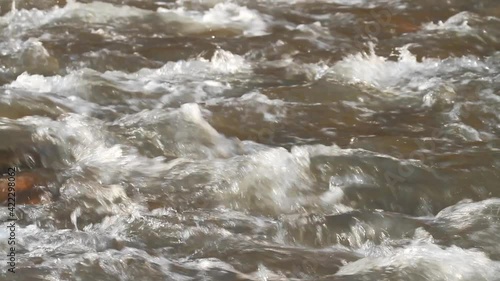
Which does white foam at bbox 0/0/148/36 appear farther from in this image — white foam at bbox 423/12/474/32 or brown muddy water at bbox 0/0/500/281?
white foam at bbox 423/12/474/32

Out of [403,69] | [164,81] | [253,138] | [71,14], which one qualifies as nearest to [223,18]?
[71,14]

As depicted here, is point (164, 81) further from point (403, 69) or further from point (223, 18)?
point (403, 69)

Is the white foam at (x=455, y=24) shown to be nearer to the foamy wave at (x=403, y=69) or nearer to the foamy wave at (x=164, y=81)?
the foamy wave at (x=403, y=69)

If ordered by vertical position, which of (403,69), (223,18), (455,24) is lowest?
(403,69)

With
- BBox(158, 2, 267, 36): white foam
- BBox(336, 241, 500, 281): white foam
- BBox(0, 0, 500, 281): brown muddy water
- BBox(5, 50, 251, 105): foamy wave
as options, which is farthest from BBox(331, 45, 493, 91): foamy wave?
BBox(336, 241, 500, 281): white foam

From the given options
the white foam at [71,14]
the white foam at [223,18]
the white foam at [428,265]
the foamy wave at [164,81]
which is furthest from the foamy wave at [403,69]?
the white foam at [428,265]

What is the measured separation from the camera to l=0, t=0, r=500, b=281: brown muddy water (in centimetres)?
386

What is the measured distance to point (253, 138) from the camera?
5.09m

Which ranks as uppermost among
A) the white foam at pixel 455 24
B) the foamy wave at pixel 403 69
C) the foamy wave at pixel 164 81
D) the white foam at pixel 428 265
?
the white foam at pixel 455 24

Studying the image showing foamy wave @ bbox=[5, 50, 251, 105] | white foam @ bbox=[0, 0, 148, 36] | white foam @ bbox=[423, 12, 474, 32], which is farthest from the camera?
white foam @ bbox=[0, 0, 148, 36]

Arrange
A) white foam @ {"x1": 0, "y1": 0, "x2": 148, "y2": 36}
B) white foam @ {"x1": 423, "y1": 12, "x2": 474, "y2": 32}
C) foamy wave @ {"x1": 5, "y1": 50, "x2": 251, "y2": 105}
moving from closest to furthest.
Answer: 1. foamy wave @ {"x1": 5, "y1": 50, "x2": 251, "y2": 105}
2. white foam @ {"x1": 423, "y1": 12, "x2": 474, "y2": 32}
3. white foam @ {"x1": 0, "y1": 0, "x2": 148, "y2": 36}

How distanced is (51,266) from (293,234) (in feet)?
3.31

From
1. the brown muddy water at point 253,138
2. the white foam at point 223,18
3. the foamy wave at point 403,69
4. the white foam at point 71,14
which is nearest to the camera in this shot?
the brown muddy water at point 253,138

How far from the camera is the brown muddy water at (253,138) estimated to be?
3.86 meters
